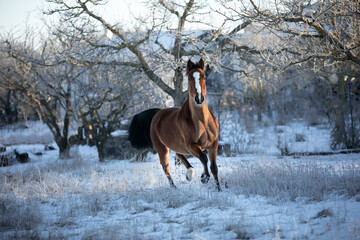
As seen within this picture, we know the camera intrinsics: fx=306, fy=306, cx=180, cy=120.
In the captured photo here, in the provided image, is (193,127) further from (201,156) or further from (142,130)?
(142,130)

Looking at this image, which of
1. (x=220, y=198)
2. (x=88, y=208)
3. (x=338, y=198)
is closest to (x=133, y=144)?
(x=88, y=208)

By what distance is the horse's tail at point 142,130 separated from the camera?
7.67 meters

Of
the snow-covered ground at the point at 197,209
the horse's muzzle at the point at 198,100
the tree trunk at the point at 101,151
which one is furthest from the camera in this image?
the tree trunk at the point at 101,151

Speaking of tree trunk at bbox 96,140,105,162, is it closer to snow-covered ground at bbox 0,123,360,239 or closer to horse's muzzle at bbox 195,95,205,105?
snow-covered ground at bbox 0,123,360,239

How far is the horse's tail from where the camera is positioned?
7.67 metres

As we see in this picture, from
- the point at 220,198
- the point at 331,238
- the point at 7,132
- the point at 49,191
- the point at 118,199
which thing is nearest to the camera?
the point at 331,238

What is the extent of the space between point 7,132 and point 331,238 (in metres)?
25.4

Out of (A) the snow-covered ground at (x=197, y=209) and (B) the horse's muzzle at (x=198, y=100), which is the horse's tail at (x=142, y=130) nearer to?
(A) the snow-covered ground at (x=197, y=209)

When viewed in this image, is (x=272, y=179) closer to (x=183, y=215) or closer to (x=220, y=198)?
(x=220, y=198)

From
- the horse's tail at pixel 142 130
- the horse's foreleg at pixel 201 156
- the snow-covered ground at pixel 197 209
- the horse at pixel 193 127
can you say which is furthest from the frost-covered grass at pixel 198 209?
the horse's tail at pixel 142 130

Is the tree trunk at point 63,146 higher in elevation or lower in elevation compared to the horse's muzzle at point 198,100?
lower

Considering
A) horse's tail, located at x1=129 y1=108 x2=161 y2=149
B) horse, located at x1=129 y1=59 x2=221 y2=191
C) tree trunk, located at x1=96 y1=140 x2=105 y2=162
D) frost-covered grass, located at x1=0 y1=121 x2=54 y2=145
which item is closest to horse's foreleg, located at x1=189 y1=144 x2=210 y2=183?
horse, located at x1=129 y1=59 x2=221 y2=191

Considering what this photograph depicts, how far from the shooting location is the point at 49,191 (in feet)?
20.0

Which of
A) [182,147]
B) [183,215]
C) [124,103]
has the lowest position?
[183,215]
